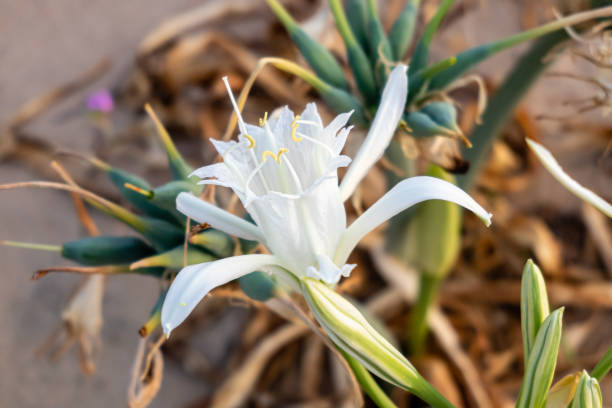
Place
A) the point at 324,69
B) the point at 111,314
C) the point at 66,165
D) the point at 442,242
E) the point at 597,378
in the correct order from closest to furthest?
the point at 597,378
the point at 324,69
the point at 442,242
the point at 111,314
the point at 66,165

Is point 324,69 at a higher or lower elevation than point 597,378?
higher

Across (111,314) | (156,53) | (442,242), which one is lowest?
(111,314)

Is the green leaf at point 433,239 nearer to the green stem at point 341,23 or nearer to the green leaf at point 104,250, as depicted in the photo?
the green stem at point 341,23

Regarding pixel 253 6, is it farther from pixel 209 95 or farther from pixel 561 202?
pixel 561 202

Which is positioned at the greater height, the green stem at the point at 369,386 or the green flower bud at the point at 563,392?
the green stem at the point at 369,386

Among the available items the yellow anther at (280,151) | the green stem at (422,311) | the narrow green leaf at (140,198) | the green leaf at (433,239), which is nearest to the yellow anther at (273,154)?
the yellow anther at (280,151)

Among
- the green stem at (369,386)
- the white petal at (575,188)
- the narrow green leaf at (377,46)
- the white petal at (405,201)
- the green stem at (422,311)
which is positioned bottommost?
the green stem at (422,311)

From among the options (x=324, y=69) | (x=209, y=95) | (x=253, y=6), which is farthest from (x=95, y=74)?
(x=324, y=69)

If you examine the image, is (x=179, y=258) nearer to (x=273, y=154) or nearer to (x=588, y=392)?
(x=273, y=154)
